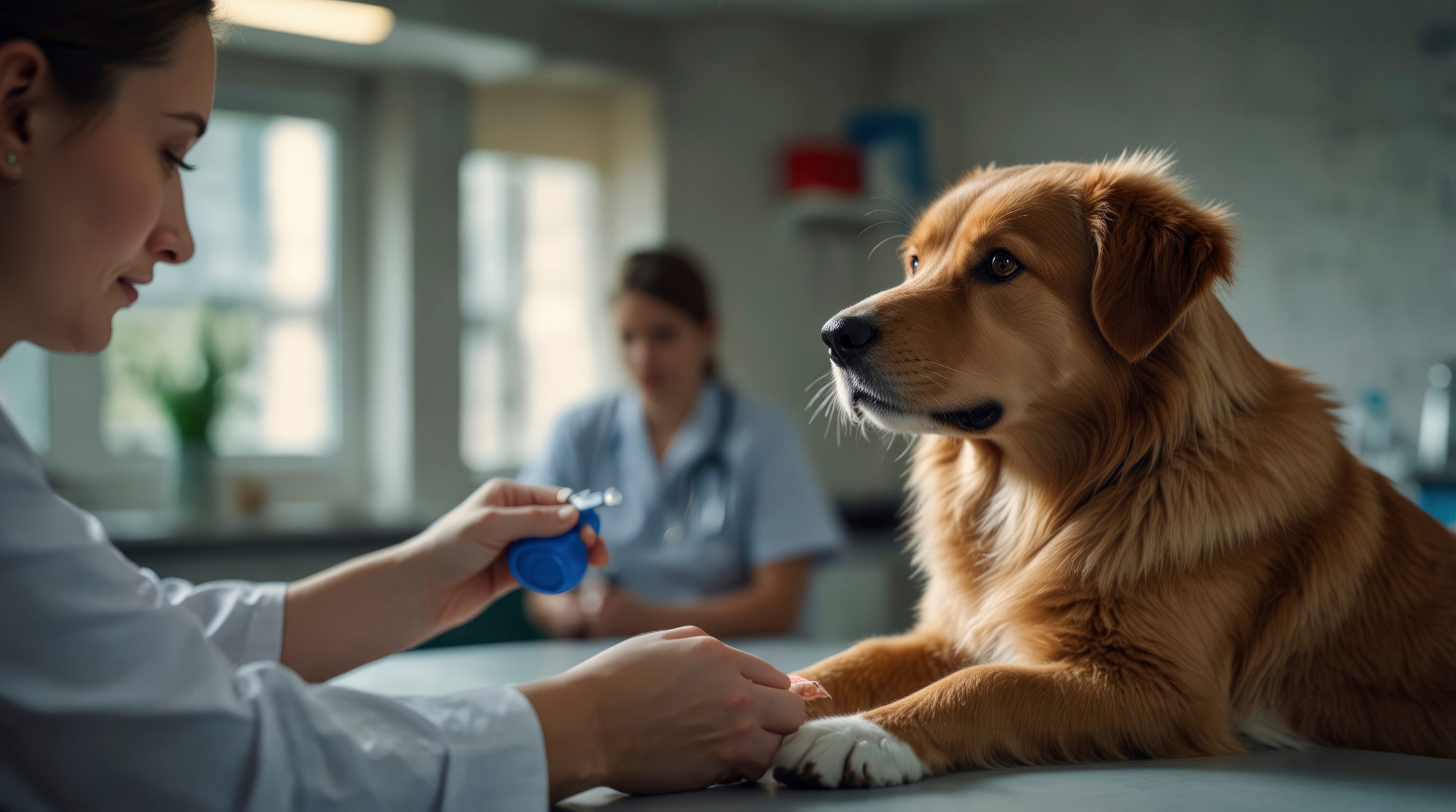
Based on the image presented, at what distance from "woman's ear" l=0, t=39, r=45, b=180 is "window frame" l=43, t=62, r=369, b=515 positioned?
2.97 m

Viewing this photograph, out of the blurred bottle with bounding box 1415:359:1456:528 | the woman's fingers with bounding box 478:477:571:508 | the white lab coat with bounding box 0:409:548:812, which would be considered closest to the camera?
the white lab coat with bounding box 0:409:548:812

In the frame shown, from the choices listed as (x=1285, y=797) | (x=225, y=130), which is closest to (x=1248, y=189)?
(x=1285, y=797)

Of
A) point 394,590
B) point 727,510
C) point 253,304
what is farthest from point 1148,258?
point 253,304

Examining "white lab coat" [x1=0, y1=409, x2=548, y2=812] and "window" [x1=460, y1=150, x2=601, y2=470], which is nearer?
"white lab coat" [x1=0, y1=409, x2=548, y2=812]

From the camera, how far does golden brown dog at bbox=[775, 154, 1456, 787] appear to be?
80 cm

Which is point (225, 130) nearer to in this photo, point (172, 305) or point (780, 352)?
point (172, 305)

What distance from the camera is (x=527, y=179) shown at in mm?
4035

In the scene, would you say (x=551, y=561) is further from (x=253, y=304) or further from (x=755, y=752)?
(x=253, y=304)

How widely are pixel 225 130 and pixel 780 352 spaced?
2.19 metres

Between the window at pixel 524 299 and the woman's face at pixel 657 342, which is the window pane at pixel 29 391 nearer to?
the window at pixel 524 299

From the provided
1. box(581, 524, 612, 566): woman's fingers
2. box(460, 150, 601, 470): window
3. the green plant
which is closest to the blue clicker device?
box(581, 524, 612, 566): woman's fingers

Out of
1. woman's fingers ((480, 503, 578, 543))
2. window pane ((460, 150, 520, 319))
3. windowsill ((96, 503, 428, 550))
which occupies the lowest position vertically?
windowsill ((96, 503, 428, 550))

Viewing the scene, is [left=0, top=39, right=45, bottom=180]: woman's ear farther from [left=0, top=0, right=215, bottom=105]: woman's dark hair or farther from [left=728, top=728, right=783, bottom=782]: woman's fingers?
[left=728, top=728, right=783, bottom=782]: woman's fingers

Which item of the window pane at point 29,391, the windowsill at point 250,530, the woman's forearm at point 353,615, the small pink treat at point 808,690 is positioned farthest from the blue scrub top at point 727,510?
the window pane at point 29,391
